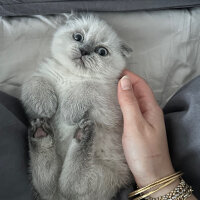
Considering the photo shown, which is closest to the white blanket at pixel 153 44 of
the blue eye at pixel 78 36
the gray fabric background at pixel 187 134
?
the blue eye at pixel 78 36

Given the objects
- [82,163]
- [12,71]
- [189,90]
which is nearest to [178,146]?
[189,90]

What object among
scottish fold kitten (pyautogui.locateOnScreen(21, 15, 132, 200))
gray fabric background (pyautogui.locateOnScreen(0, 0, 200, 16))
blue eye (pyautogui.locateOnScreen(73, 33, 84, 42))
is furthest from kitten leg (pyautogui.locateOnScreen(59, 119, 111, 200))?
gray fabric background (pyautogui.locateOnScreen(0, 0, 200, 16))

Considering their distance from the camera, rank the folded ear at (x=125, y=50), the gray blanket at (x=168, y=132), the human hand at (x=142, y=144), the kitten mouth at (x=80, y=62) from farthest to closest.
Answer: the folded ear at (x=125, y=50) < the kitten mouth at (x=80, y=62) < the human hand at (x=142, y=144) < the gray blanket at (x=168, y=132)

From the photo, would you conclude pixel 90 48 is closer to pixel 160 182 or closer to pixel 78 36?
pixel 78 36

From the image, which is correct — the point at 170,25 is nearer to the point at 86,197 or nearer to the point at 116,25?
the point at 116,25

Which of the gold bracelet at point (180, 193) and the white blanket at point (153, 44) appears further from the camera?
the white blanket at point (153, 44)

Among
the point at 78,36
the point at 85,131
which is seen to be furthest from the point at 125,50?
the point at 85,131

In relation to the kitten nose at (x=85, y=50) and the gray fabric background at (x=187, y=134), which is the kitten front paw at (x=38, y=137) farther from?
the gray fabric background at (x=187, y=134)

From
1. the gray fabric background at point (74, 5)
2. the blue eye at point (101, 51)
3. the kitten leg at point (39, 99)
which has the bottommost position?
the kitten leg at point (39, 99)
